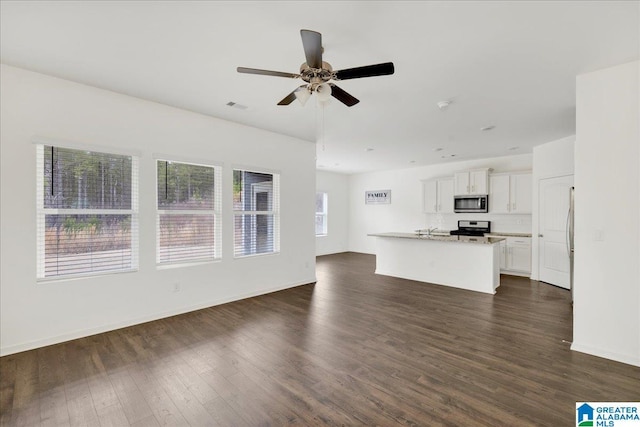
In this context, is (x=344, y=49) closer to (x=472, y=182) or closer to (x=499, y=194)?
(x=472, y=182)

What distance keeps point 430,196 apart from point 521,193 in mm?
2084

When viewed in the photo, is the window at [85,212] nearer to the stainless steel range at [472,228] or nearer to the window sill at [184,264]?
the window sill at [184,264]

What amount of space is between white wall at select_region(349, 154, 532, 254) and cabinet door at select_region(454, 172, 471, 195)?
0.53m

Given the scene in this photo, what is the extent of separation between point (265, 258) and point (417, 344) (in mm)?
2831

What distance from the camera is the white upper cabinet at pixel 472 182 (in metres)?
6.82

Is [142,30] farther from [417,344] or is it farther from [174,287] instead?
[417,344]

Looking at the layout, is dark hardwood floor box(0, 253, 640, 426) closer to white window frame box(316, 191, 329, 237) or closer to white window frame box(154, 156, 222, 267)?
white window frame box(154, 156, 222, 267)

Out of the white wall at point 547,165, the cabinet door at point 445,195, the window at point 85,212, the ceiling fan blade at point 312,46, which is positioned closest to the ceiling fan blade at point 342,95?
the ceiling fan blade at point 312,46

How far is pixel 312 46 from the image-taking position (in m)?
1.96

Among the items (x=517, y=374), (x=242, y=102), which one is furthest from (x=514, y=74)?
(x=242, y=102)

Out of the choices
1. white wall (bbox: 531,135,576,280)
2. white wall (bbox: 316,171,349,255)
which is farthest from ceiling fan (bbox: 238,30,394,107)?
white wall (bbox: 316,171,349,255)

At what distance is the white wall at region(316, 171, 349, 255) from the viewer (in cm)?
943

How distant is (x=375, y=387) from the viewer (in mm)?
2271

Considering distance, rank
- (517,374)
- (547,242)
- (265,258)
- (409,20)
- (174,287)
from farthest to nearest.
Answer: (547,242), (265,258), (174,287), (517,374), (409,20)
